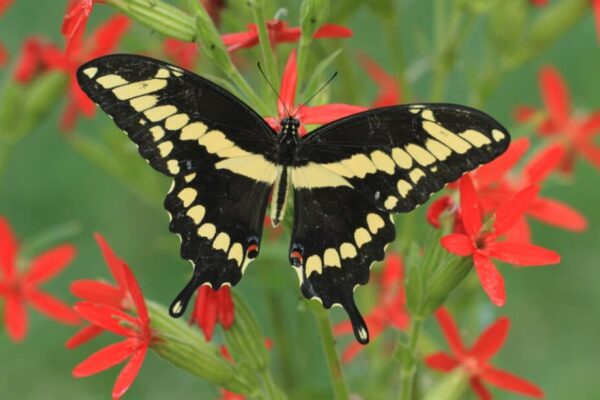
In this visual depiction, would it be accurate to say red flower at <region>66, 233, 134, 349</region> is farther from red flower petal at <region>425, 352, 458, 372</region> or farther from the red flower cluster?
red flower petal at <region>425, 352, 458, 372</region>

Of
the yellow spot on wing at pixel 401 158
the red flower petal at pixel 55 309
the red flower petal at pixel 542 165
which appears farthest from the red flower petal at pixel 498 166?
the red flower petal at pixel 55 309

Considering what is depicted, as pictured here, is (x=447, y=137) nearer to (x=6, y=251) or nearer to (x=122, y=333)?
(x=122, y=333)

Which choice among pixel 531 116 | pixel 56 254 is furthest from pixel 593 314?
pixel 56 254

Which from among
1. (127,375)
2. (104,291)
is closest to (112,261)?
(104,291)

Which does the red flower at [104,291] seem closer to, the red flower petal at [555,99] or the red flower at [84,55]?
the red flower at [84,55]

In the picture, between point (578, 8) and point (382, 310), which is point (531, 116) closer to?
point (578, 8)

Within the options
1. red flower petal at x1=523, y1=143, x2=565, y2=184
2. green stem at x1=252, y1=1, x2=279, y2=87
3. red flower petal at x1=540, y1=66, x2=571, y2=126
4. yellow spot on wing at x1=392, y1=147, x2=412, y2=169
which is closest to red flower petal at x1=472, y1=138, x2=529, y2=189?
red flower petal at x1=523, y1=143, x2=565, y2=184
